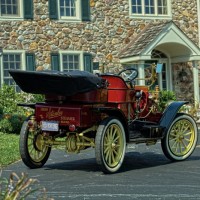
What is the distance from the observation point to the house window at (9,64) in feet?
64.5

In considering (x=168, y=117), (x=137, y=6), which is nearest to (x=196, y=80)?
(x=137, y=6)

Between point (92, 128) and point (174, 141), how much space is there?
1919 mm

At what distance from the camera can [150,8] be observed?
2281 cm

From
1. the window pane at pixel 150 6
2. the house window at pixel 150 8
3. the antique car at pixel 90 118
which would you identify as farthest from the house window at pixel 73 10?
the antique car at pixel 90 118

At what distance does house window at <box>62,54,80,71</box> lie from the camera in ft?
68.1

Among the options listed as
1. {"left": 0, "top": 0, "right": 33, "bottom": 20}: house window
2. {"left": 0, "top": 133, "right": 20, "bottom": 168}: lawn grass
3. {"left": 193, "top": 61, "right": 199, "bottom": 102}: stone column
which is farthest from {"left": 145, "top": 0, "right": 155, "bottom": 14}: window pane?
{"left": 0, "top": 133, "right": 20, "bottom": 168}: lawn grass

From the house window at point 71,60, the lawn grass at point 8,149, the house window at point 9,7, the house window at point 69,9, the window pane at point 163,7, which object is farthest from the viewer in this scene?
the window pane at point 163,7

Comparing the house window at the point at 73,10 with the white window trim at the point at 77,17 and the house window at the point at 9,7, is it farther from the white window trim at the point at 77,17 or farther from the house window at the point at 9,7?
the house window at the point at 9,7

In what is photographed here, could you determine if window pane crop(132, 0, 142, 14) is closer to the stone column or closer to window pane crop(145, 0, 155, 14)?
window pane crop(145, 0, 155, 14)

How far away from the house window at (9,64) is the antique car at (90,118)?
10347mm

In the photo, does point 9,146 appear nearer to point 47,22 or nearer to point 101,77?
point 101,77

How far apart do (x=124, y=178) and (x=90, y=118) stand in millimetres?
1192

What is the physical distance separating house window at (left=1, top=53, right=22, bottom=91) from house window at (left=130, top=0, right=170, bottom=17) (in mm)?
5009

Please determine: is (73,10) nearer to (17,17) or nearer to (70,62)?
(70,62)
